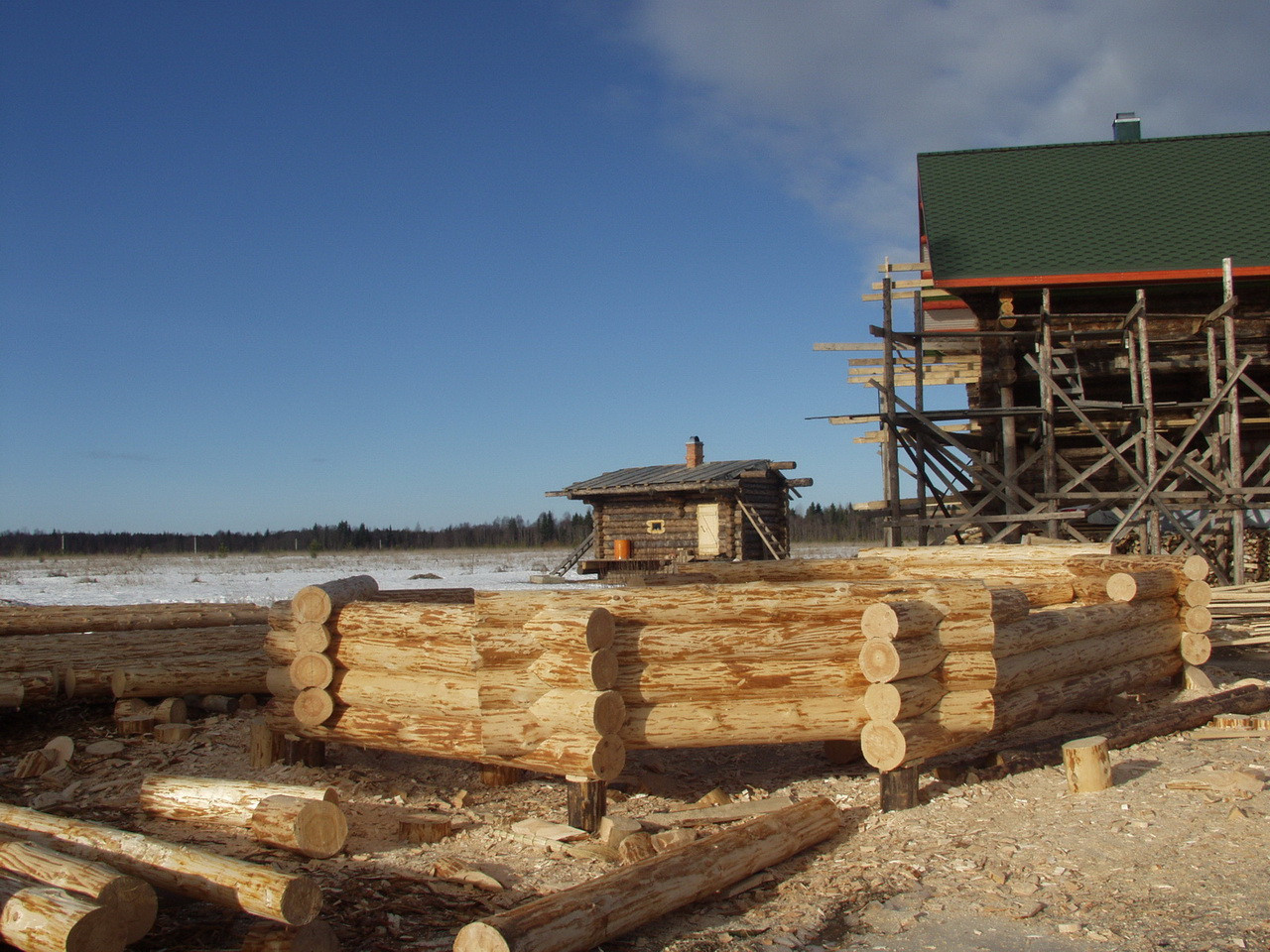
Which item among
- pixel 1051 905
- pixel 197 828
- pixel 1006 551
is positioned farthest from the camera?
pixel 1006 551

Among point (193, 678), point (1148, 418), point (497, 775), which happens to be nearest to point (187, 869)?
point (497, 775)

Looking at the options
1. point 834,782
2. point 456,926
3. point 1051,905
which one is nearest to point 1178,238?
point 834,782

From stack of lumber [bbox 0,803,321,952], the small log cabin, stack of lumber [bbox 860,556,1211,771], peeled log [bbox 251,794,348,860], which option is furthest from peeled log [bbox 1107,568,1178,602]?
the small log cabin

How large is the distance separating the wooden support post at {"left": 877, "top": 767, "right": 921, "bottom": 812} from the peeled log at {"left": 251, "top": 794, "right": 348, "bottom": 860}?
298 centimetres

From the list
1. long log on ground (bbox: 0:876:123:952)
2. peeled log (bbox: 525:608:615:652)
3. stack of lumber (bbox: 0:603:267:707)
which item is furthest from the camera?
stack of lumber (bbox: 0:603:267:707)

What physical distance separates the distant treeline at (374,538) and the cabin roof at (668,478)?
111 feet

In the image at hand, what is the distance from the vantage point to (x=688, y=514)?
82.8 ft

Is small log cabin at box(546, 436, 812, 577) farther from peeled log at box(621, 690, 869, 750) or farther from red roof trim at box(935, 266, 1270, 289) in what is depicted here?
peeled log at box(621, 690, 869, 750)

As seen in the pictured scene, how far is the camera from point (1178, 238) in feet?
51.2

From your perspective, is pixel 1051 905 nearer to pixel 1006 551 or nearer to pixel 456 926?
pixel 456 926

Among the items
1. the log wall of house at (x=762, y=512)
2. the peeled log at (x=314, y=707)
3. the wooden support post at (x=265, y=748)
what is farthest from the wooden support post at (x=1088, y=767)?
the log wall of house at (x=762, y=512)

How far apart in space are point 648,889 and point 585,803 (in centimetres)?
122

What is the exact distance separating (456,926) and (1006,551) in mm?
6911

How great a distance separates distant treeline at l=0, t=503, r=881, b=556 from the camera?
65750 millimetres
